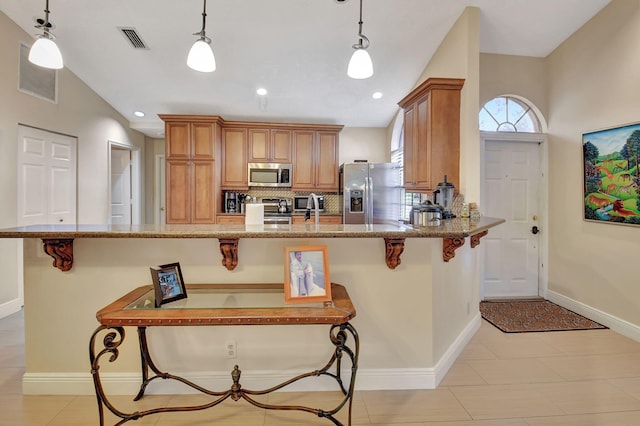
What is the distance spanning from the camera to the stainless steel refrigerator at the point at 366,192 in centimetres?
499

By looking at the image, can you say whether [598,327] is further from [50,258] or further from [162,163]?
[162,163]

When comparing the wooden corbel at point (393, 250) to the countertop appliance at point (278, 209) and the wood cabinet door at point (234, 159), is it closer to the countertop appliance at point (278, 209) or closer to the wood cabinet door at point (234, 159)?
the countertop appliance at point (278, 209)

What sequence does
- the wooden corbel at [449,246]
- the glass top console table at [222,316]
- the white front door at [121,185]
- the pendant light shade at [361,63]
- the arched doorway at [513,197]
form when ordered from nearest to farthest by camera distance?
the glass top console table at [222,316], the pendant light shade at [361,63], the wooden corbel at [449,246], the arched doorway at [513,197], the white front door at [121,185]

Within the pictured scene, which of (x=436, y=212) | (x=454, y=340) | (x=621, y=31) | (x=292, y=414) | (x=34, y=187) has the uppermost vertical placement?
(x=621, y=31)

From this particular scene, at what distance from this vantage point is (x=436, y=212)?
7.59 feet

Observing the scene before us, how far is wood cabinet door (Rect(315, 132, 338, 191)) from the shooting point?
5363 millimetres

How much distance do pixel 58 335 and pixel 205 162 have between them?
10.8 ft

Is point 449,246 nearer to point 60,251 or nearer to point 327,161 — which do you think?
point 60,251

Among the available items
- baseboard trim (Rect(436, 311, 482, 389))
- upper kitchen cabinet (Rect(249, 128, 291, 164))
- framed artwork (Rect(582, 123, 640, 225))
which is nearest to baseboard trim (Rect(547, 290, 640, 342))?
framed artwork (Rect(582, 123, 640, 225))

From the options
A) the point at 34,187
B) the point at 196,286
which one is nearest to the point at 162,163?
the point at 34,187

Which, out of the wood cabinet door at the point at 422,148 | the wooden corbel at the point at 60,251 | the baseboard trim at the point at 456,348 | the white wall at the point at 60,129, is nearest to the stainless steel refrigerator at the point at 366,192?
the wood cabinet door at the point at 422,148

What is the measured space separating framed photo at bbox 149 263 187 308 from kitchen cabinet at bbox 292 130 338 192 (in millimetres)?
3692

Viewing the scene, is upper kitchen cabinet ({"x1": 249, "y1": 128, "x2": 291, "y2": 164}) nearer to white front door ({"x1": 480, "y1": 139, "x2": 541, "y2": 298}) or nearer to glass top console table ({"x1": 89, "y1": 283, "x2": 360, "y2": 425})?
white front door ({"x1": 480, "y1": 139, "x2": 541, "y2": 298})

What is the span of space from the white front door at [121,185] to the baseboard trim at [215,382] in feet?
13.7
